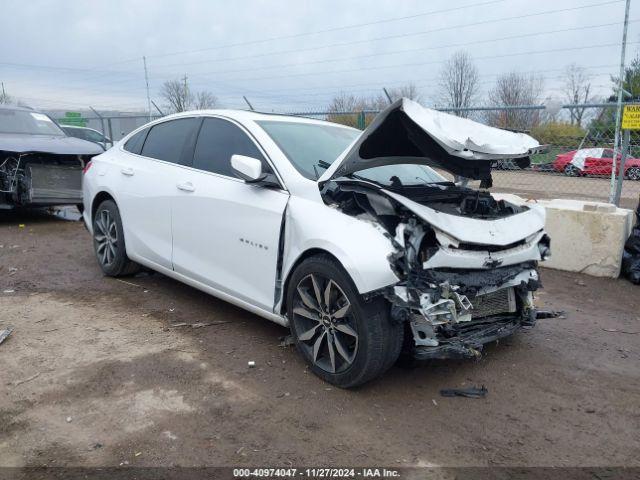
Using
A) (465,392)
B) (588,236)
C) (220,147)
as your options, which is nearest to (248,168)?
(220,147)

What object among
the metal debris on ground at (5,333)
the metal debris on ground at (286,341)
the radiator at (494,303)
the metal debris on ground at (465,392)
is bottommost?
the metal debris on ground at (465,392)

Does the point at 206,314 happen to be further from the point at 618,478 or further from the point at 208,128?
the point at 618,478

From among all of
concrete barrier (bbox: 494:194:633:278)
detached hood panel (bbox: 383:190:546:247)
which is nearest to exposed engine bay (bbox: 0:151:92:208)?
concrete barrier (bbox: 494:194:633:278)

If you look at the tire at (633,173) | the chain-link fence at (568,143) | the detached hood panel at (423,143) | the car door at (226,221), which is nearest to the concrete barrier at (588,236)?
the chain-link fence at (568,143)

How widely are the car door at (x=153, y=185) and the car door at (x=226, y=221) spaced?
149 millimetres

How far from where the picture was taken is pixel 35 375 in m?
3.44

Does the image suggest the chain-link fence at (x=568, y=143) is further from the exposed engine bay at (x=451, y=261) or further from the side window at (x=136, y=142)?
the side window at (x=136, y=142)

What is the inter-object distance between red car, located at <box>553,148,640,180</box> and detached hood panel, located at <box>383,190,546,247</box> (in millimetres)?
4493

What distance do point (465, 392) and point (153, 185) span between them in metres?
3.09

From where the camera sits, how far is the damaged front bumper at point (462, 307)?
9.84 feet

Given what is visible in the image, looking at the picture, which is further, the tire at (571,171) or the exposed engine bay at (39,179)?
the tire at (571,171)

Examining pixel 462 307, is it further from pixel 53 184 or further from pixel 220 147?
pixel 53 184

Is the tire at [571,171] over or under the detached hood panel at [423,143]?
under

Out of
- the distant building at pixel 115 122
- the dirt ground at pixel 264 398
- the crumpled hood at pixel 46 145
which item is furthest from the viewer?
the distant building at pixel 115 122
